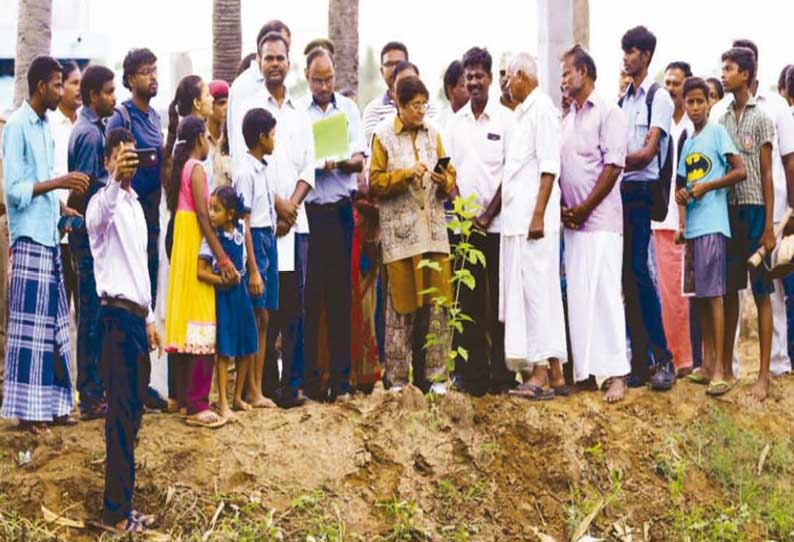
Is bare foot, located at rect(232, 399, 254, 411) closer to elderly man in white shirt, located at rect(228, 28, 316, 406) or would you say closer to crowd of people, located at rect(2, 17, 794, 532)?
crowd of people, located at rect(2, 17, 794, 532)

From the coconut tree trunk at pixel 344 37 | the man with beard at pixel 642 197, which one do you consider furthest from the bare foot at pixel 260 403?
the coconut tree trunk at pixel 344 37

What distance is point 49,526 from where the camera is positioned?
7688 mm

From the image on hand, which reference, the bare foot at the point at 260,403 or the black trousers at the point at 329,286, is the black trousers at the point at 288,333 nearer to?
the black trousers at the point at 329,286

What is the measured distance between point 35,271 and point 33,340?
1.37 feet

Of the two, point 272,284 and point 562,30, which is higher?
point 562,30

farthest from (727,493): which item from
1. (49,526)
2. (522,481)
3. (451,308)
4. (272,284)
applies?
(49,526)

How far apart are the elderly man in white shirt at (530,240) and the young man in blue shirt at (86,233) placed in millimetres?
2716

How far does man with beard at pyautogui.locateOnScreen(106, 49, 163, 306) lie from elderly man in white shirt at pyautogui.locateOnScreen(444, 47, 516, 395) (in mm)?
2075

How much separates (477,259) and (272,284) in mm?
1501

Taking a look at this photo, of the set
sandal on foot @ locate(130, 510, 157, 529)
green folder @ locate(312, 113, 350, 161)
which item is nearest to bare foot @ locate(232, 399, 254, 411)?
sandal on foot @ locate(130, 510, 157, 529)

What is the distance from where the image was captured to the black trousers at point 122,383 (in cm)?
730

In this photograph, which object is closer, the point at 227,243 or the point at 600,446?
the point at 227,243

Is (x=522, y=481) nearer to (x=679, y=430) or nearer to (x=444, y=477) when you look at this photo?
(x=444, y=477)

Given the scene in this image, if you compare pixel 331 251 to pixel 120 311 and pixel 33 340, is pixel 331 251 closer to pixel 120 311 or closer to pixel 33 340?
pixel 33 340
